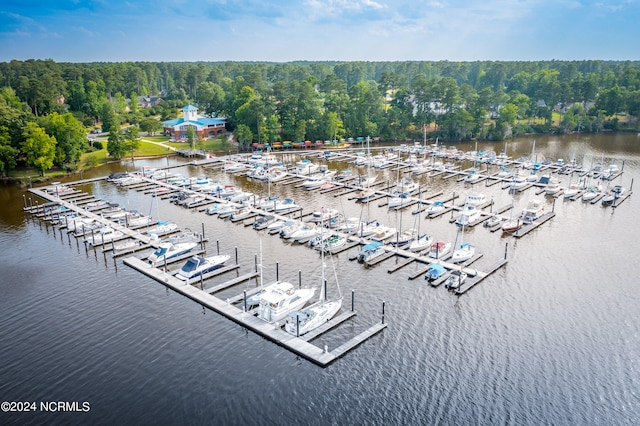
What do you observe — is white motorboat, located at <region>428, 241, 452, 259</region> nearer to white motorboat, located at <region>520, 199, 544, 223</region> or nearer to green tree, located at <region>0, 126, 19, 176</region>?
white motorboat, located at <region>520, 199, 544, 223</region>

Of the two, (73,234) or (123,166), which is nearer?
(73,234)

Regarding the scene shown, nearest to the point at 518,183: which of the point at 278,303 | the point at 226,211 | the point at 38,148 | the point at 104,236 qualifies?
the point at 226,211

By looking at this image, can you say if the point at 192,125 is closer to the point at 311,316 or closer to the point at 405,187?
the point at 405,187

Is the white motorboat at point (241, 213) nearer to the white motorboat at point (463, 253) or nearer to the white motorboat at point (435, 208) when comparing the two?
the white motorboat at point (435, 208)

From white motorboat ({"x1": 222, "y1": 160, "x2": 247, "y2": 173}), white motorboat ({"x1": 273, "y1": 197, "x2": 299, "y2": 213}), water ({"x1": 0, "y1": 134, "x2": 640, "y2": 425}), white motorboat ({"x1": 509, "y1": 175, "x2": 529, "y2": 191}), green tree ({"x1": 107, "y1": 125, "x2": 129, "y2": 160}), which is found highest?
green tree ({"x1": 107, "y1": 125, "x2": 129, "y2": 160})

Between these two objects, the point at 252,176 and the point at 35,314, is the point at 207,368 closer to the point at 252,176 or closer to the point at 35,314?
the point at 35,314

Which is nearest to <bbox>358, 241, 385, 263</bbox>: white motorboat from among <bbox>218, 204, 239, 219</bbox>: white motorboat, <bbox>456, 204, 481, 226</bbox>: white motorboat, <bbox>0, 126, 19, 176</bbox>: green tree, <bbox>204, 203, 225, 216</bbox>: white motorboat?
<bbox>456, 204, 481, 226</bbox>: white motorboat

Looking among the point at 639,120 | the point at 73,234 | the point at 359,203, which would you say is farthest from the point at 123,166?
the point at 639,120
